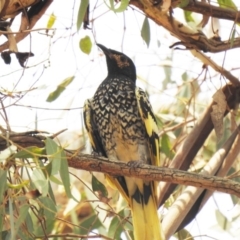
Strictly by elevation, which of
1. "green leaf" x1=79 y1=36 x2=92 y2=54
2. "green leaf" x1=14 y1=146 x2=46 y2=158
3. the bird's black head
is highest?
the bird's black head

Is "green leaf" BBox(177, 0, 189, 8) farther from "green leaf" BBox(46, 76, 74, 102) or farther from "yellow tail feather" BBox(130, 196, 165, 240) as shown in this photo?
"yellow tail feather" BBox(130, 196, 165, 240)

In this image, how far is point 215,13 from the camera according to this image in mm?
2865

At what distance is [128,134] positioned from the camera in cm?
333

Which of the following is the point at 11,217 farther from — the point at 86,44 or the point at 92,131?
the point at 92,131

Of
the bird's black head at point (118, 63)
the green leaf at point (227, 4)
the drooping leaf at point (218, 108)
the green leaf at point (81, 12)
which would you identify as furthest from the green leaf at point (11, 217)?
the bird's black head at point (118, 63)

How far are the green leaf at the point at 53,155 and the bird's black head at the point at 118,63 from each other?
1432mm

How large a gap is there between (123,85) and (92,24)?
0.61m

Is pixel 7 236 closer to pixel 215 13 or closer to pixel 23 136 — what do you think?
pixel 23 136

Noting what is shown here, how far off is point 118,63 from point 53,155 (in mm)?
1549

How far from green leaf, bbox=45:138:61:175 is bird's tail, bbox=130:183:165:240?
0.84 m

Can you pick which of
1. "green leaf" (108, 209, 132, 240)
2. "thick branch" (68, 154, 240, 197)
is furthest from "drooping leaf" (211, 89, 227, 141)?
"thick branch" (68, 154, 240, 197)

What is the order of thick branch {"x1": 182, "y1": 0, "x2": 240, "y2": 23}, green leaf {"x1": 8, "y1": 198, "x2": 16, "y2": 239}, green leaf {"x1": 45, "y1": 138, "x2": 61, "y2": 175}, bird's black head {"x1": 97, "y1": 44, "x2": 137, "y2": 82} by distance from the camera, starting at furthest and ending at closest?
bird's black head {"x1": 97, "y1": 44, "x2": 137, "y2": 82}
thick branch {"x1": 182, "y1": 0, "x2": 240, "y2": 23}
green leaf {"x1": 45, "y1": 138, "x2": 61, "y2": 175}
green leaf {"x1": 8, "y1": 198, "x2": 16, "y2": 239}

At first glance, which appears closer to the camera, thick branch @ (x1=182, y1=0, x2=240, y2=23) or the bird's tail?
thick branch @ (x1=182, y1=0, x2=240, y2=23)

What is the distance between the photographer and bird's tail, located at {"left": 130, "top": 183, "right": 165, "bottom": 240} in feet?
10.0
